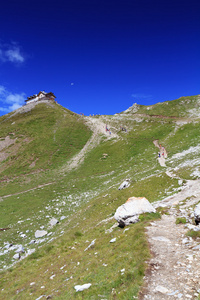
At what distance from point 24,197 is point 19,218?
36.7 ft

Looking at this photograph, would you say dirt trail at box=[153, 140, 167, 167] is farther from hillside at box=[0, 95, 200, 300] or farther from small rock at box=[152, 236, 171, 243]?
small rock at box=[152, 236, 171, 243]

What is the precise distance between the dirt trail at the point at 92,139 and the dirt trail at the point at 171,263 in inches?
1933

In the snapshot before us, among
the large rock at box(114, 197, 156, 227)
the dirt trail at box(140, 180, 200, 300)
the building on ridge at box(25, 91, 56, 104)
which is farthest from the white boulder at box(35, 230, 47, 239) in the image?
the building on ridge at box(25, 91, 56, 104)

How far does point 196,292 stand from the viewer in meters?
6.22

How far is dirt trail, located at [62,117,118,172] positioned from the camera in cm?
6200

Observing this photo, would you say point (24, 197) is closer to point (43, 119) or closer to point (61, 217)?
point (61, 217)

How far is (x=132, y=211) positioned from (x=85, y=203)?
17.8 meters

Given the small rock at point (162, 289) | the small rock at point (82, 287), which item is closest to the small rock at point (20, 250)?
the small rock at point (82, 287)

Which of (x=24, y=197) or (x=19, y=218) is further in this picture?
(x=24, y=197)

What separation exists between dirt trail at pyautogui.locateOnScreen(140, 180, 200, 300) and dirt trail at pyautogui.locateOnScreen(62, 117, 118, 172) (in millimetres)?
49097

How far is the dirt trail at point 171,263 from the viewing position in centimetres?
655

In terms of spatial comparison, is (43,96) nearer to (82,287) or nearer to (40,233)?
(40,233)

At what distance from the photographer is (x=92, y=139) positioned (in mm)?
83938

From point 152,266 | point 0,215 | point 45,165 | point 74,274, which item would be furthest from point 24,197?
point 152,266
